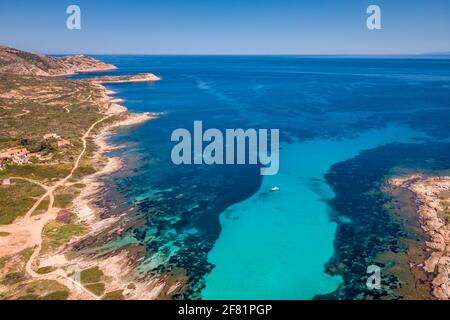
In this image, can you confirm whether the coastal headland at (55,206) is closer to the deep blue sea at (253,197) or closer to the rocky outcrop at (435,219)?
the deep blue sea at (253,197)

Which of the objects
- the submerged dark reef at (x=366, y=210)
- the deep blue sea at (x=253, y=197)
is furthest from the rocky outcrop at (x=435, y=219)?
the deep blue sea at (x=253, y=197)

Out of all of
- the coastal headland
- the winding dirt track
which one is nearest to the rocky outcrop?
the coastal headland

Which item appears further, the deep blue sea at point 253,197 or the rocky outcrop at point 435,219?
the deep blue sea at point 253,197

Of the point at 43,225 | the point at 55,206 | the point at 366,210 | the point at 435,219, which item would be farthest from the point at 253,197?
the point at 43,225

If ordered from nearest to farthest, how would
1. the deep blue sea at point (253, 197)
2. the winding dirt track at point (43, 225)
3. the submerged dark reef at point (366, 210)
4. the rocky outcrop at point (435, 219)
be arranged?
1. the winding dirt track at point (43, 225)
2. the rocky outcrop at point (435, 219)
3. the submerged dark reef at point (366, 210)
4. the deep blue sea at point (253, 197)

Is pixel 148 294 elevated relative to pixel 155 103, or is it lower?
lower

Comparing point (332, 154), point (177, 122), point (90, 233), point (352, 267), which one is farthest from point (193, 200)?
point (177, 122)

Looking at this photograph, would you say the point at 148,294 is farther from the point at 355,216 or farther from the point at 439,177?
the point at 439,177
